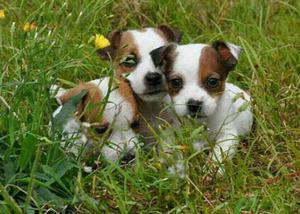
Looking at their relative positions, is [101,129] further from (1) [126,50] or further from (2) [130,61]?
(1) [126,50]

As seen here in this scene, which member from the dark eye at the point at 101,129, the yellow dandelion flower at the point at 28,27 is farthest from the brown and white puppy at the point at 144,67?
the yellow dandelion flower at the point at 28,27

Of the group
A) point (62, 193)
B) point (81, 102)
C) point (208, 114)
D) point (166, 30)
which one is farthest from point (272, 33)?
point (62, 193)

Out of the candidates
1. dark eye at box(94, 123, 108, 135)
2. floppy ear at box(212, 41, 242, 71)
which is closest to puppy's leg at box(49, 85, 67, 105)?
dark eye at box(94, 123, 108, 135)

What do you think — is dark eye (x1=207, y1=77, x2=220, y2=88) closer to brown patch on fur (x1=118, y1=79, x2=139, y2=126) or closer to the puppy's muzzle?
the puppy's muzzle

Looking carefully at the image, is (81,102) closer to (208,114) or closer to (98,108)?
(98,108)

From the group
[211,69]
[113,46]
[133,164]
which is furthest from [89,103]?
[113,46]
